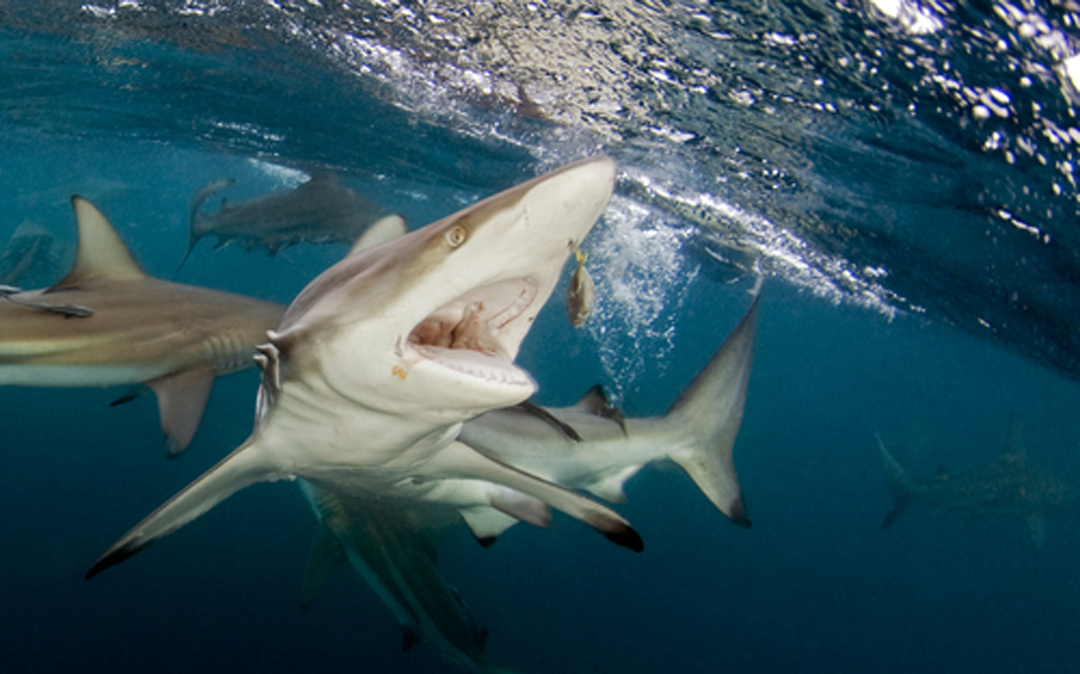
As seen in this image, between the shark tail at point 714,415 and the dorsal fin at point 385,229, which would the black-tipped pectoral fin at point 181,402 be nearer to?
the dorsal fin at point 385,229

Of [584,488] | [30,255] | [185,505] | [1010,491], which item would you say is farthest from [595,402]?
[1010,491]

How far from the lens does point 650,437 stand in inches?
192

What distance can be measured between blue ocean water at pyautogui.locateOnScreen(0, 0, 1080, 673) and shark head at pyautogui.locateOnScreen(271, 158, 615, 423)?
452cm

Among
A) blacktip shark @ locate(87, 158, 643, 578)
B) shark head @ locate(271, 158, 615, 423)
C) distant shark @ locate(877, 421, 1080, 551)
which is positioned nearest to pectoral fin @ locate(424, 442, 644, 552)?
blacktip shark @ locate(87, 158, 643, 578)

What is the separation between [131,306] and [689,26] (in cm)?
579

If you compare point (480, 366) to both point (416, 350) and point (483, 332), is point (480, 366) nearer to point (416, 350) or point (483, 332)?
point (416, 350)

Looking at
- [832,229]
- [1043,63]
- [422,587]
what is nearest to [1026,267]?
[832,229]

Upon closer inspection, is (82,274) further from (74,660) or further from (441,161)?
(441,161)

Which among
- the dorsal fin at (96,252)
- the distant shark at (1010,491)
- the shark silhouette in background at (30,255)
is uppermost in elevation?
the dorsal fin at (96,252)

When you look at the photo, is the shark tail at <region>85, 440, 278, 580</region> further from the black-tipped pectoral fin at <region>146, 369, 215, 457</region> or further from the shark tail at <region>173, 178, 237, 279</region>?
the shark tail at <region>173, 178, 237, 279</region>

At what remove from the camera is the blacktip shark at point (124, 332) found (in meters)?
3.16

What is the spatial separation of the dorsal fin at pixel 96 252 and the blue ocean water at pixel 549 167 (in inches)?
191

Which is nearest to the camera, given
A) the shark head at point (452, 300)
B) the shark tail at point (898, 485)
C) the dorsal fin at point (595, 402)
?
the shark head at point (452, 300)

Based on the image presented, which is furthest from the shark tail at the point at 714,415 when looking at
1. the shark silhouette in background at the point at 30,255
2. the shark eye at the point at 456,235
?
the shark silhouette in background at the point at 30,255
